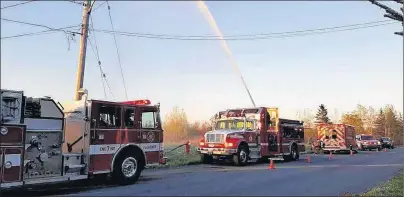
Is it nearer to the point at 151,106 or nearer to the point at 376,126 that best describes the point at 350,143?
the point at 151,106

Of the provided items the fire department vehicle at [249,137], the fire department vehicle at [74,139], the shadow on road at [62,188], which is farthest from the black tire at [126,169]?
the fire department vehicle at [249,137]

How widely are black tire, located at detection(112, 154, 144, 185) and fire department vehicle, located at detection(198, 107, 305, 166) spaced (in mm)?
7345

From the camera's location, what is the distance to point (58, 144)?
1163 centimetres

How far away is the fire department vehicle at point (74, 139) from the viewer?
1041 cm

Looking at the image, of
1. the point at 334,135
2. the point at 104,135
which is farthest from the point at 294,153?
the point at 104,135

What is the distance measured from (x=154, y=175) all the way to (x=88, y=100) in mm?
4384

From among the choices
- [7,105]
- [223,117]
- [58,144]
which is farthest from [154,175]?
[223,117]

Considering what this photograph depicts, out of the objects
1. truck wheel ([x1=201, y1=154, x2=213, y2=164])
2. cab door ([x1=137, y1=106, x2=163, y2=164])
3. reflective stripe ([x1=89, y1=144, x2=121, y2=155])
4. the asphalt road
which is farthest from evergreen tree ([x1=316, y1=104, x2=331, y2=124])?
reflective stripe ([x1=89, y1=144, x2=121, y2=155])

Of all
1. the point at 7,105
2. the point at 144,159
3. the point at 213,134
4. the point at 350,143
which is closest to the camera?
the point at 7,105

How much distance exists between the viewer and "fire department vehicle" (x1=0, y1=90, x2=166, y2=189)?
10406 mm

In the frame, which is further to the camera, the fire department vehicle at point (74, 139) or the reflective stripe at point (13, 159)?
the fire department vehicle at point (74, 139)

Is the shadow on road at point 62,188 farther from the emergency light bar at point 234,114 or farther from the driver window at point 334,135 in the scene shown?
the driver window at point 334,135

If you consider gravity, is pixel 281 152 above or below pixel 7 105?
below

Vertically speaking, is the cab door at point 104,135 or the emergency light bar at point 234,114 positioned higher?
the emergency light bar at point 234,114
